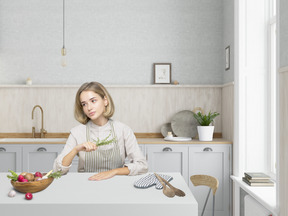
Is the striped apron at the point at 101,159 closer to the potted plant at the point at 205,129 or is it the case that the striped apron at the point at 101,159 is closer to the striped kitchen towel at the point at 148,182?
the striped kitchen towel at the point at 148,182

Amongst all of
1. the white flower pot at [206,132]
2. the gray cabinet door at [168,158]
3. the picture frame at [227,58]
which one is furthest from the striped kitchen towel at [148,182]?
the picture frame at [227,58]

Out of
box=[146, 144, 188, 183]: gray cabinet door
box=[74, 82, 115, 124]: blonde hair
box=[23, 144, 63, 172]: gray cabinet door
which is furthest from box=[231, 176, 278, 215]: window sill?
box=[23, 144, 63, 172]: gray cabinet door

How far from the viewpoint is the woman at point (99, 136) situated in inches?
83.7

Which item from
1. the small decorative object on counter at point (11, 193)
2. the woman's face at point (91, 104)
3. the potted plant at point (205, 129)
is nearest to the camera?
the small decorative object on counter at point (11, 193)

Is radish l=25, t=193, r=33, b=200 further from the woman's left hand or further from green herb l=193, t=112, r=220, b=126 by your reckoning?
green herb l=193, t=112, r=220, b=126

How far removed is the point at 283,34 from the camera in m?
2.05

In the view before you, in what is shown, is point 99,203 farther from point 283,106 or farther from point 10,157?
point 10,157

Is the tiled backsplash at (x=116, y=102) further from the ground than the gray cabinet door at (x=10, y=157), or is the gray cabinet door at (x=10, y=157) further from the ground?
the tiled backsplash at (x=116, y=102)

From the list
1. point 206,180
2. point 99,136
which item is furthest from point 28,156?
point 206,180

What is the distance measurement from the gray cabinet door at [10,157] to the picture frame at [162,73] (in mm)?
1872

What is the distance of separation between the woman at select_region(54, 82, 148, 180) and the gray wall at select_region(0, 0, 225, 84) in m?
1.84

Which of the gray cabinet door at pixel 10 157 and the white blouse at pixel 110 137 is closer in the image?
the white blouse at pixel 110 137

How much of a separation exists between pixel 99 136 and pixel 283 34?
Answer: 1.45 metres

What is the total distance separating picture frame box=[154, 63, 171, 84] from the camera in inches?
160
